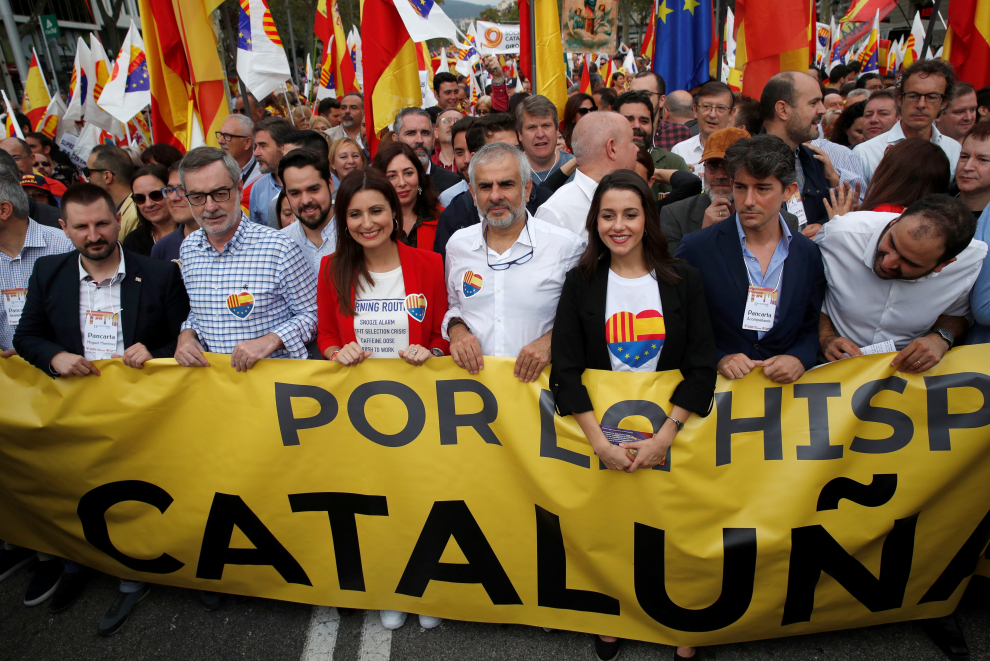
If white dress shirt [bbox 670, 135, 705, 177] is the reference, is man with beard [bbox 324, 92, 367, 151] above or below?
above

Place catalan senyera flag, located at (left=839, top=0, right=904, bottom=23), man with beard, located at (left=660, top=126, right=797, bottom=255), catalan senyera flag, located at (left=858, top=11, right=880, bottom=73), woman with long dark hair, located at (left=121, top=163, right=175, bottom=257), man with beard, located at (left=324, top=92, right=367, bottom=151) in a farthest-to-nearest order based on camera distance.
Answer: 1. catalan senyera flag, located at (left=858, top=11, right=880, bottom=73)
2. catalan senyera flag, located at (left=839, top=0, right=904, bottom=23)
3. man with beard, located at (left=324, top=92, right=367, bottom=151)
4. woman with long dark hair, located at (left=121, top=163, right=175, bottom=257)
5. man with beard, located at (left=660, top=126, right=797, bottom=255)

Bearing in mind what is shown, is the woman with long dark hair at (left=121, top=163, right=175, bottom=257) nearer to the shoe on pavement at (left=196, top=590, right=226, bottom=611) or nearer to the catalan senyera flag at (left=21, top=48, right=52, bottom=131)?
the shoe on pavement at (left=196, top=590, right=226, bottom=611)

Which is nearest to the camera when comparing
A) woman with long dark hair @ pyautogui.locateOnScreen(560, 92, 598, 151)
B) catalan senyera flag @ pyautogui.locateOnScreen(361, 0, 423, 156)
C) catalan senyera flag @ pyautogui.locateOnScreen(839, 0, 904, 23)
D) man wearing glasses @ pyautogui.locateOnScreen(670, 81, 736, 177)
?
catalan senyera flag @ pyautogui.locateOnScreen(361, 0, 423, 156)

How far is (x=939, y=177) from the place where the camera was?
10.2 ft

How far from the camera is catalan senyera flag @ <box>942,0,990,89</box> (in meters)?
5.64

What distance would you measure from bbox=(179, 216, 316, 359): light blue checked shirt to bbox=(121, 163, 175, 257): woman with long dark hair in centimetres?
149

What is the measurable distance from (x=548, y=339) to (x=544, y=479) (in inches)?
24.9

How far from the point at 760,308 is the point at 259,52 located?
6.23 meters

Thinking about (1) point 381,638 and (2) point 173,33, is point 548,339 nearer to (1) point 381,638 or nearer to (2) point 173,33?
(1) point 381,638

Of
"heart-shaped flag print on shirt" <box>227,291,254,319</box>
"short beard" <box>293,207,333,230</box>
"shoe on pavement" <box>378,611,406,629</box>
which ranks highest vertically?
"short beard" <box>293,207,333,230</box>

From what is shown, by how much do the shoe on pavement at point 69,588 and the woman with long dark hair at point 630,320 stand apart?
284 cm

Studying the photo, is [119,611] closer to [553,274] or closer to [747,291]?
[553,274]

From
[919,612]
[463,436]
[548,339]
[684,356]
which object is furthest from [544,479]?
[919,612]

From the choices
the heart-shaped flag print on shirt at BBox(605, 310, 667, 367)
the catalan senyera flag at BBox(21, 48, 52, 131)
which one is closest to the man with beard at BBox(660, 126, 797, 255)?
the heart-shaped flag print on shirt at BBox(605, 310, 667, 367)
